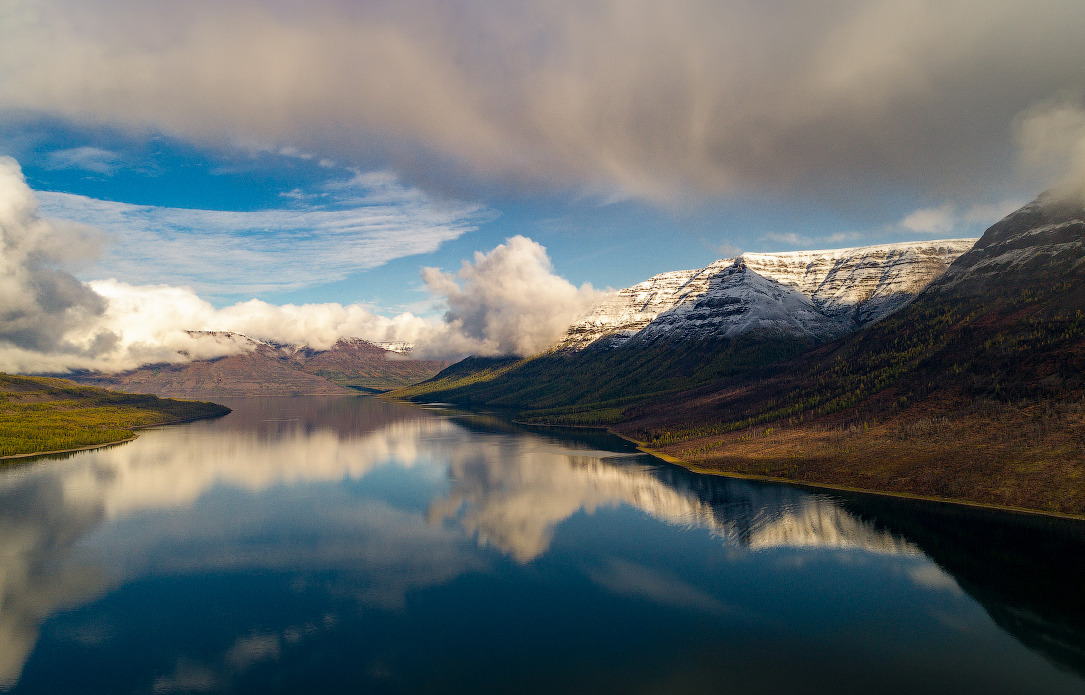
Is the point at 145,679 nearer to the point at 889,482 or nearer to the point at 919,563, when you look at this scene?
the point at 919,563

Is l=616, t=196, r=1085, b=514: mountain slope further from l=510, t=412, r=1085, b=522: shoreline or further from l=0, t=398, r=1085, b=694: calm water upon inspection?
l=0, t=398, r=1085, b=694: calm water

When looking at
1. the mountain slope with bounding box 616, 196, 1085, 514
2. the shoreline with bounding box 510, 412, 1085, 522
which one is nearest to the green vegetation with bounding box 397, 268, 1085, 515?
the mountain slope with bounding box 616, 196, 1085, 514

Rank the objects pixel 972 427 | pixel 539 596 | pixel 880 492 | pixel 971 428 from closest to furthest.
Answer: pixel 539 596 → pixel 880 492 → pixel 971 428 → pixel 972 427

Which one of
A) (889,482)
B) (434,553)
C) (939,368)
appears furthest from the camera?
(939,368)

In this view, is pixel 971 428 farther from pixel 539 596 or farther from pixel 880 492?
pixel 539 596

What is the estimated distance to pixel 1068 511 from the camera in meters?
104

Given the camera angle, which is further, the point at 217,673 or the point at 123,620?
the point at 123,620

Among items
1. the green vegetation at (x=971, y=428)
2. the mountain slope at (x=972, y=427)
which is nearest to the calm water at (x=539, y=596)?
the mountain slope at (x=972, y=427)

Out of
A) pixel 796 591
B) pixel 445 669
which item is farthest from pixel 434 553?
pixel 796 591

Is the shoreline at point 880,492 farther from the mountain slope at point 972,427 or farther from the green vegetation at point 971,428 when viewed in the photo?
the mountain slope at point 972,427

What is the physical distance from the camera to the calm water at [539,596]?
56.7m

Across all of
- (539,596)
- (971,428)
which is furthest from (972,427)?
(539,596)

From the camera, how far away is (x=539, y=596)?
77375 mm

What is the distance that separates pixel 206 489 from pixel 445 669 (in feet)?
424
